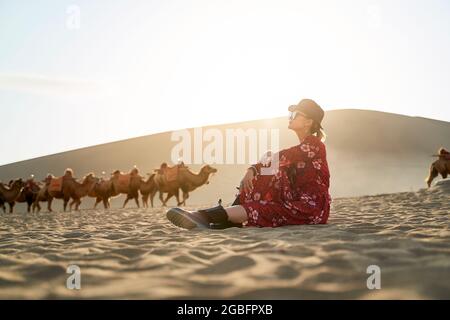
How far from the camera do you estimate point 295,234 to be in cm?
446

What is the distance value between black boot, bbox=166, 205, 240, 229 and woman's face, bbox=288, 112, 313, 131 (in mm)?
1304

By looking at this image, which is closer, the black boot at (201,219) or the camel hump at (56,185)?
the black boot at (201,219)

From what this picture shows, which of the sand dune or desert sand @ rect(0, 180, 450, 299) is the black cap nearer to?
desert sand @ rect(0, 180, 450, 299)

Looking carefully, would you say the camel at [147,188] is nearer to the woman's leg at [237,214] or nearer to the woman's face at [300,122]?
the woman's leg at [237,214]

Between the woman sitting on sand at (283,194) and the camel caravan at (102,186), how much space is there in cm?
1503

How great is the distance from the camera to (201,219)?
5.25 meters

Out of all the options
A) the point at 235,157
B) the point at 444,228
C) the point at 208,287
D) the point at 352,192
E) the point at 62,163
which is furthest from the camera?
the point at 62,163

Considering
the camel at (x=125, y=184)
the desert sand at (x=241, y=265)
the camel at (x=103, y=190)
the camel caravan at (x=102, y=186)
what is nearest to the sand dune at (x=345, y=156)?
the camel caravan at (x=102, y=186)

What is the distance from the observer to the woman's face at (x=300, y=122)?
5340 millimetres

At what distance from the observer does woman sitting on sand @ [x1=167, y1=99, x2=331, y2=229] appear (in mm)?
5133

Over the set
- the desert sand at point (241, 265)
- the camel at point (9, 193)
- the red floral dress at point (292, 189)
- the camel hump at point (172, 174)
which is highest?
the camel hump at point (172, 174)
